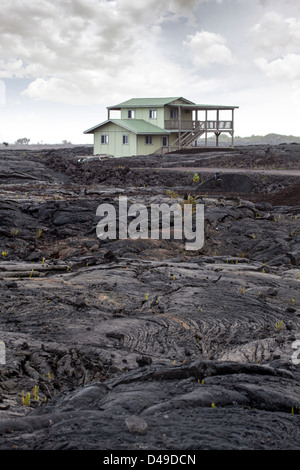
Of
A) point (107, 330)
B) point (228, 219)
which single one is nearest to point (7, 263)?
point (107, 330)

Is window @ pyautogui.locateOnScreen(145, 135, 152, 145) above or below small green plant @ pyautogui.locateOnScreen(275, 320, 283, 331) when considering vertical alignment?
above

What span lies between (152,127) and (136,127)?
191cm

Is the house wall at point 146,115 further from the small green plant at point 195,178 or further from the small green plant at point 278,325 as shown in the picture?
the small green plant at point 278,325

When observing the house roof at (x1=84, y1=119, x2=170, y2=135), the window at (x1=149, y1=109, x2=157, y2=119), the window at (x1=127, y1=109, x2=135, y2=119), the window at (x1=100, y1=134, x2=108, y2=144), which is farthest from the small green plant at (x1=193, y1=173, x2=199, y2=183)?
the window at (x1=127, y1=109, x2=135, y2=119)

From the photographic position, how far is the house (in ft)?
156

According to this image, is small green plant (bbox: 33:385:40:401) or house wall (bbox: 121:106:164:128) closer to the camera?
small green plant (bbox: 33:385:40:401)

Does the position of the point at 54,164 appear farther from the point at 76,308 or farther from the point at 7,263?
the point at 76,308

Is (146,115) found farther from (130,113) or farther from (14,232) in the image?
(14,232)

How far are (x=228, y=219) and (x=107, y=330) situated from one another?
33.2ft

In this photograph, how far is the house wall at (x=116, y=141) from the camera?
47500 mm

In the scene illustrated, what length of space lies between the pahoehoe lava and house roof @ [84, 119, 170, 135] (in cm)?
2823

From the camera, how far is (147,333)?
8.48 meters

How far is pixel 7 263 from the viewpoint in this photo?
12703 millimetres

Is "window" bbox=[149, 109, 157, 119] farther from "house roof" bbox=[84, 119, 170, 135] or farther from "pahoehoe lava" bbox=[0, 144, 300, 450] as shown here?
"pahoehoe lava" bbox=[0, 144, 300, 450]
